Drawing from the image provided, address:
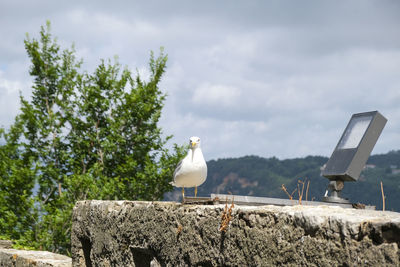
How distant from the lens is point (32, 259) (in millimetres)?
4672

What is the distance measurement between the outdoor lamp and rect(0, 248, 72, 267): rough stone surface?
2647 mm

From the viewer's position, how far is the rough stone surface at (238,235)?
184 cm

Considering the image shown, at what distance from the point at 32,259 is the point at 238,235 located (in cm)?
302

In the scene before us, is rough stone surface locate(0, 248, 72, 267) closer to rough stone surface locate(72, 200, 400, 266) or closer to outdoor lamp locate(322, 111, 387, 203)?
→ rough stone surface locate(72, 200, 400, 266)

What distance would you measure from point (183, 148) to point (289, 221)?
330 inches

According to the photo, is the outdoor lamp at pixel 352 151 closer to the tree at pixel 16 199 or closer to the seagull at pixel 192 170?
the seagull at pixel 192 170

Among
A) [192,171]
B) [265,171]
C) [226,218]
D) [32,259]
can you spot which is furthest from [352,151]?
[265,171]

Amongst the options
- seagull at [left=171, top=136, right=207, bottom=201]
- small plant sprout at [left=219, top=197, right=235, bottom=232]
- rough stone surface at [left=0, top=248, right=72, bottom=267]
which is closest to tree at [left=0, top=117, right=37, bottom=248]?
rough stone surface at [left=0, top=248, right=72, bottom=267]

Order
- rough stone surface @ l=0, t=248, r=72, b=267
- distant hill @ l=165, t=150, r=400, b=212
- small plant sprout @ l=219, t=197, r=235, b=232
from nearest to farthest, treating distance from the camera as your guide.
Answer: small plant sprout @ l=219, t=197, r=235, b=232 → rough stone surface @ l=0, t=248, r=72, b=267 → distant hill @ l=165, t=150, r=400, b=212

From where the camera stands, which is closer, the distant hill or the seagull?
the seagull

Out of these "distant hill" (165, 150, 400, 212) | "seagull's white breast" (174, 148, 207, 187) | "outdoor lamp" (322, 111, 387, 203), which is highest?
"distant hill" (165, 150, 400, 212)

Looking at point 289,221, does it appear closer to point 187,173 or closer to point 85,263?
point 187,173

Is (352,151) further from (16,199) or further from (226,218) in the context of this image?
(16,199)

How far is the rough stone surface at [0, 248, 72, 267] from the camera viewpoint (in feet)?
14.8
